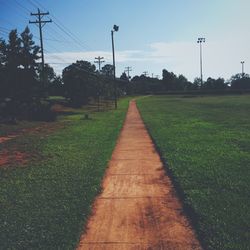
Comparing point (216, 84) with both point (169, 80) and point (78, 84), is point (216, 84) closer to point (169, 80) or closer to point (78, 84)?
point (169, 80)

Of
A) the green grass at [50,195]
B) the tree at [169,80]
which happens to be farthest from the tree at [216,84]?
the green grass at [50,195]

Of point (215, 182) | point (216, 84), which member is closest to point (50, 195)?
point (215, 182)

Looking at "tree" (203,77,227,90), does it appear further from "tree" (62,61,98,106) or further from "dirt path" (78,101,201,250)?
"dirt path" (78,101,201,250)

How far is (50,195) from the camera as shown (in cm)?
858

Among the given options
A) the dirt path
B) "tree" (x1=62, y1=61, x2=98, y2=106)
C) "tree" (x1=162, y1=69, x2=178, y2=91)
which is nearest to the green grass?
the dirt path

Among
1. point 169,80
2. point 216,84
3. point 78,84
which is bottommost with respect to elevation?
point 216,84

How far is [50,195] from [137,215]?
237cm

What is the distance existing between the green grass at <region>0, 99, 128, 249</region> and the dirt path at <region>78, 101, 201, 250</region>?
0.98 feet

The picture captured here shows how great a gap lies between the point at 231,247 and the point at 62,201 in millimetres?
3787

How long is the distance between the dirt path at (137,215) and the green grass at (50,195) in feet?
0.98

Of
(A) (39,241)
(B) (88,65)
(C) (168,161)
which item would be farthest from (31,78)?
(B) (88,65)

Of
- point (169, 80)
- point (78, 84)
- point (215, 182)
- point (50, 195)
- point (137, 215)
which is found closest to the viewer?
point (137, 215)

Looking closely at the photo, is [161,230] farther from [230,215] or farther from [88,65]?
[88,65]

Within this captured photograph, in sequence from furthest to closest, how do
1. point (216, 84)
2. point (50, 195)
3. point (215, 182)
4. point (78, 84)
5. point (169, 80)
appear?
1. point (169, 80)
2. point (216, 84)
3. point (78, 84)
4. point (215, 182)
5. point (50, 195)
